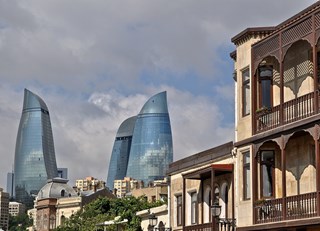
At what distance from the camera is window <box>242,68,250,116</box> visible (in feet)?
115

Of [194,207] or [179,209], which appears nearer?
[194,207]

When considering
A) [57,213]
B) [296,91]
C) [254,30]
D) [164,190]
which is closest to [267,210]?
[296,91]

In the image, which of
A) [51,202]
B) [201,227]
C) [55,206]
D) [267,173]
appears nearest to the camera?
[267,173]

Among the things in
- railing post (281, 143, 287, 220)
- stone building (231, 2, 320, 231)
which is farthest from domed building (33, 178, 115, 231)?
railing post (281, 143, 287, 220)

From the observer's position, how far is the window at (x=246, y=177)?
113ft

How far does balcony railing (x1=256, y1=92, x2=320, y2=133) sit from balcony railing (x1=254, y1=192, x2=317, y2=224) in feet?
9.53

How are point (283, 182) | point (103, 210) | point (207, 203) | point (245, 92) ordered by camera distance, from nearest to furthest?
point (283, 182), point (245, 92), point (207, 203), point (103, 210)

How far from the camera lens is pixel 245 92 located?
35.4 m

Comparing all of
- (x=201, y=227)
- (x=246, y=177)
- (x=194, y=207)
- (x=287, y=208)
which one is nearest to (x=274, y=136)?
(x=287, y=208)

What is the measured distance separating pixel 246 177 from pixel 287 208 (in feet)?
13.5

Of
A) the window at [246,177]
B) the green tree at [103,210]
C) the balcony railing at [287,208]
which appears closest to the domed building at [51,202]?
the green tree at [103,210]

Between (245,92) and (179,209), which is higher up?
(245,92)

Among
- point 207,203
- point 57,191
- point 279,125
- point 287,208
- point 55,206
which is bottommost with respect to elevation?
point 287,208

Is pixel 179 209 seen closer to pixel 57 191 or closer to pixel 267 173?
pixel 267 173
